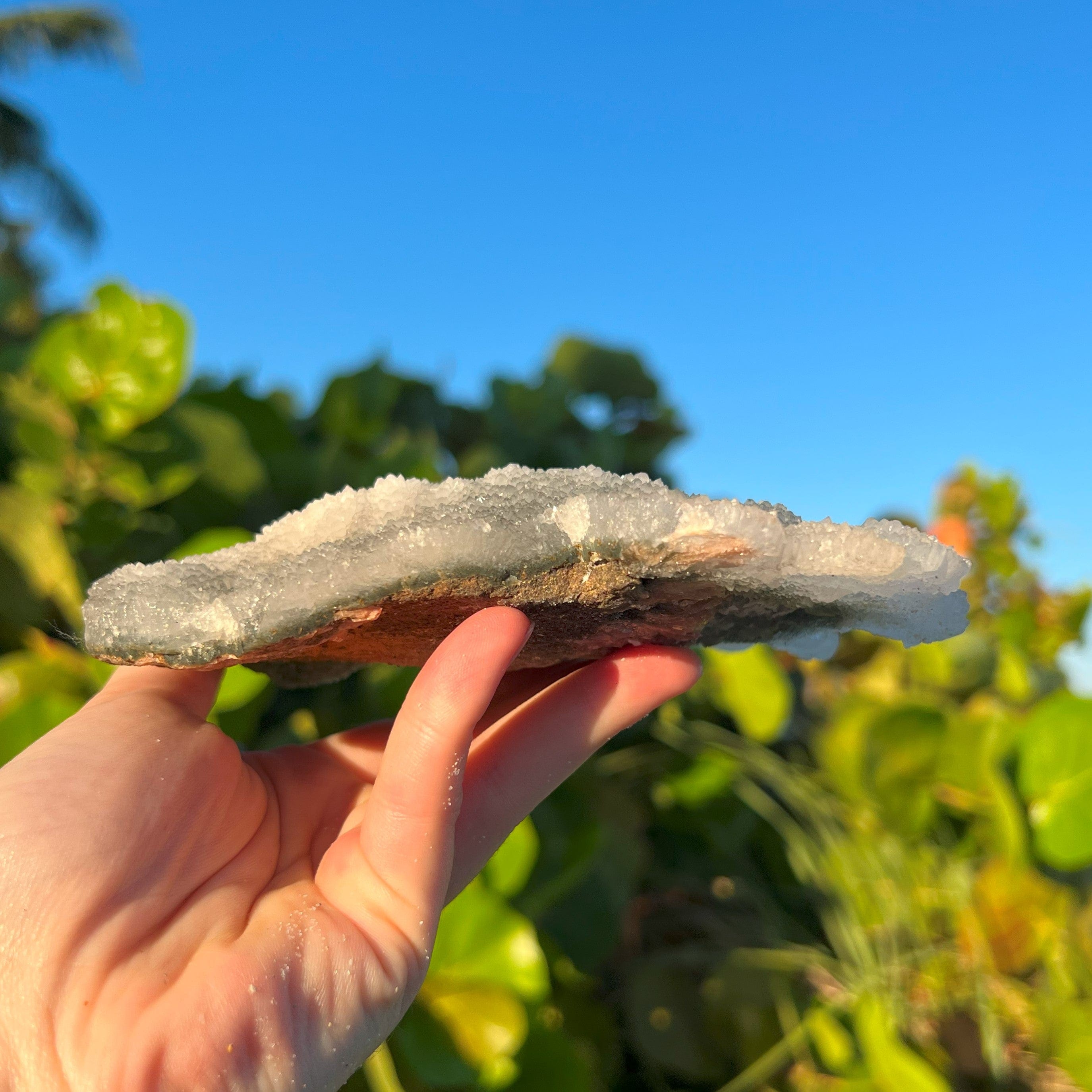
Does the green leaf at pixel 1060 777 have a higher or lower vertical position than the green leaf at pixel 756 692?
lower

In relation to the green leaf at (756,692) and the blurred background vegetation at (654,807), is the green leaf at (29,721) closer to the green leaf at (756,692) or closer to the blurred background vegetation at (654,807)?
the blurred background vegetation at (654,807)

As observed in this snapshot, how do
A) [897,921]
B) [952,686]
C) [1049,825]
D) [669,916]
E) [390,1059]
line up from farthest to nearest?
[952,686] → [669,916] → [897,921] → [1049,825] → [390,1059]

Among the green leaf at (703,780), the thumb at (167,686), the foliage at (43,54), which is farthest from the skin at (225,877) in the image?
the foliage at (43,54)

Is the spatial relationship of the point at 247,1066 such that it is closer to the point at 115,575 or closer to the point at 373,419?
the point at 115,575

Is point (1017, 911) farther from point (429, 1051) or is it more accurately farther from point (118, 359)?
point (118, 359)

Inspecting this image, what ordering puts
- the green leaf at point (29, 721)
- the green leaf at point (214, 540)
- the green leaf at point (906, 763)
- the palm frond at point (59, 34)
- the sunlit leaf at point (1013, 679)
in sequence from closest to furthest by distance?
the green leaf at point (29, 721), the green leaf at point (214, 540), the green leaf at point (906, 763), the sunlit leaf at point (1013, 679), the palm frond at point (59, 34)

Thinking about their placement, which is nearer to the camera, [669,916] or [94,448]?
[94,448]

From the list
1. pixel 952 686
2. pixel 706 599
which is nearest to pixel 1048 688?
pixel 952 686
